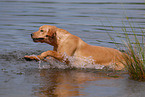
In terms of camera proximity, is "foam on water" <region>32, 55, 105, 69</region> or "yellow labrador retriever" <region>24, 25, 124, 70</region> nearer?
"yellow labrador retriever" <region>24, 25, 124, 70</region>

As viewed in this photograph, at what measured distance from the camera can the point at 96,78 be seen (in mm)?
7918

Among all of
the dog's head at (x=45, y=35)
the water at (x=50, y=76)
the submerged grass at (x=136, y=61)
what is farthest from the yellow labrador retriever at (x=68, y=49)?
the submerged grass at (x=136, y=61)

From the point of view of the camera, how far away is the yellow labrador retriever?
8.61 m

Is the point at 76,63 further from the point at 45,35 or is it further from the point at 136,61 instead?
Answer: the point at 136,61

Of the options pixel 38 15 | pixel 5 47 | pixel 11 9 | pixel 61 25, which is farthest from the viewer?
pixel 11 9

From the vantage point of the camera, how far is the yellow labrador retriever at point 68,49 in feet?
28.2

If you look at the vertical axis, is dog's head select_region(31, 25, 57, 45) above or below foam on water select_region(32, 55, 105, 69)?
above

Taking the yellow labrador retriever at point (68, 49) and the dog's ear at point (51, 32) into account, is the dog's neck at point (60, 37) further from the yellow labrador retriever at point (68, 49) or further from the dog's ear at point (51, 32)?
the dog's ear at point (51, 32)

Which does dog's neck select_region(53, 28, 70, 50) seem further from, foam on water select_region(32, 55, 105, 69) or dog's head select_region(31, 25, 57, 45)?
foam on water select_region(32, 55, 105, 69)

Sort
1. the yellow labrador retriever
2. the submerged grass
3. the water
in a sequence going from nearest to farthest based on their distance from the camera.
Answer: the water, the submerged grass, the yellow labrador retriever

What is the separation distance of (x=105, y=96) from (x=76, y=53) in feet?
8.61

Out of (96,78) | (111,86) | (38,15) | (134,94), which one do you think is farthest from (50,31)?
(38,15)

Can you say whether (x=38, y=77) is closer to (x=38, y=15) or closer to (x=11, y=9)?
(x=38, y=15)

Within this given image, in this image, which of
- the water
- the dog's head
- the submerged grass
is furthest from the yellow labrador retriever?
the submerged grass
